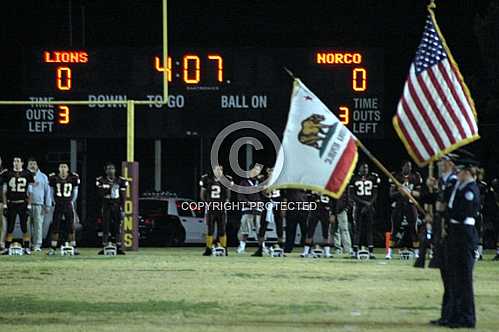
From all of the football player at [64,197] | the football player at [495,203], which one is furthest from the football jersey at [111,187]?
the football player at [495,203]

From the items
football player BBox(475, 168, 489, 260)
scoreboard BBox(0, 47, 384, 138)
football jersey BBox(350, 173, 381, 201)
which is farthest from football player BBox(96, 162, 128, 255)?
football player BBox(475, 168, 489, 260)

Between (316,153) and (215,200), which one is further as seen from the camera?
(215,200)

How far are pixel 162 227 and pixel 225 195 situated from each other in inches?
260

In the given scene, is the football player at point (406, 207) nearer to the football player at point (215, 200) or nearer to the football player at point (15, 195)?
the football player at point (215, 200)

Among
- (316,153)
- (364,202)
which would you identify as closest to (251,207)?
(364,202)

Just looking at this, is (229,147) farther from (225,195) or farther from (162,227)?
(225,195)

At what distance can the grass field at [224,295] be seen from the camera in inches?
568

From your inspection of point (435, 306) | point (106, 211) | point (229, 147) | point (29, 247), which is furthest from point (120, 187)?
point (435, 306)

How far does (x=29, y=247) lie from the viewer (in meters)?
28.2

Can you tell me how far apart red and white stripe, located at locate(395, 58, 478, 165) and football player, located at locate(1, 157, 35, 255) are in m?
12.6

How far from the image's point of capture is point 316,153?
1475cm

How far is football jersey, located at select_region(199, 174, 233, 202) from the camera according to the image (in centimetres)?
2753

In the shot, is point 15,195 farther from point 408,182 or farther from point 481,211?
point 481,211

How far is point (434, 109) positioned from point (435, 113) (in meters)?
0.05
